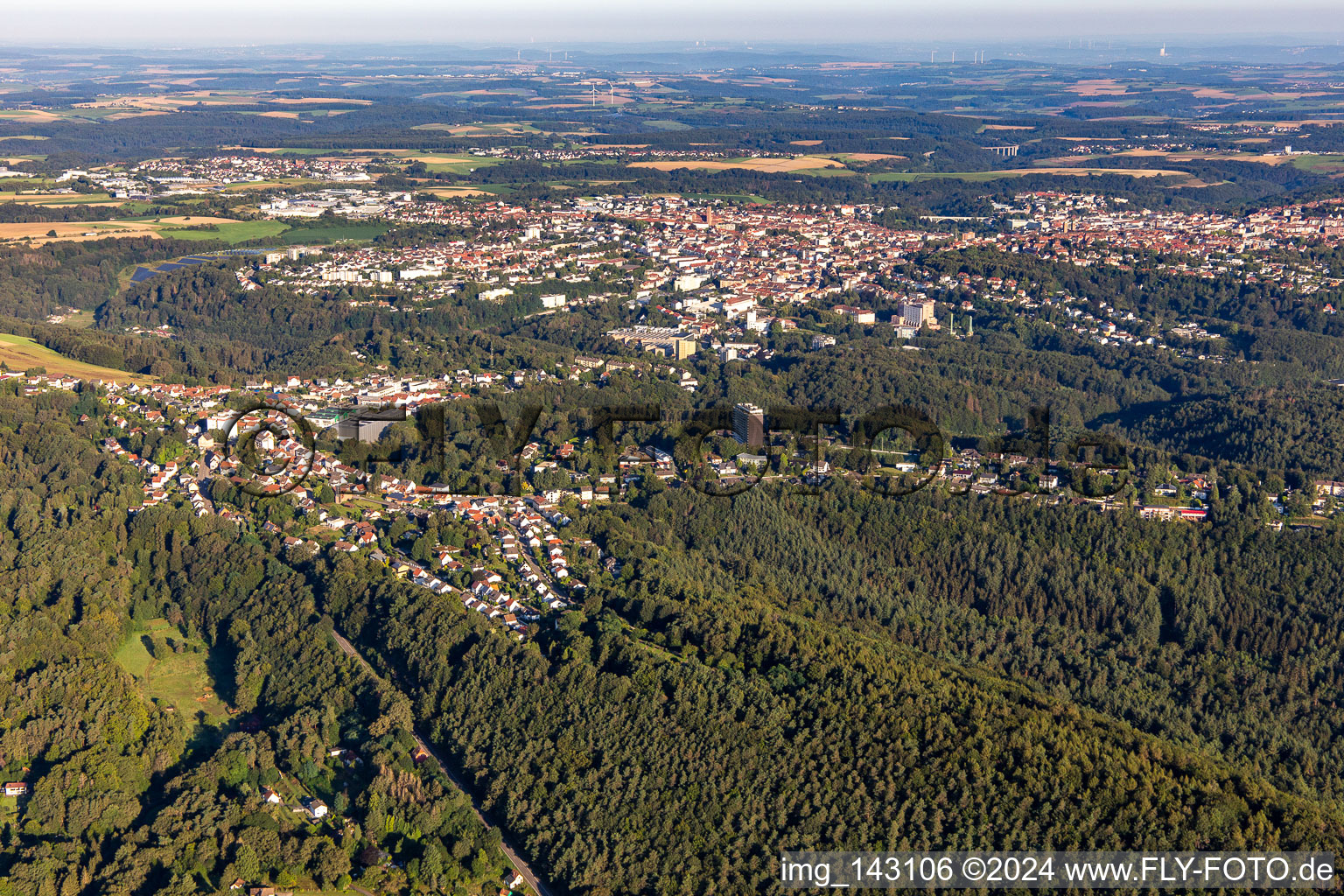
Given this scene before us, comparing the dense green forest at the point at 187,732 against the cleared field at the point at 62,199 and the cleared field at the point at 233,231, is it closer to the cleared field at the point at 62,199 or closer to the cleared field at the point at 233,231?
the cleared field at the point at 233,231

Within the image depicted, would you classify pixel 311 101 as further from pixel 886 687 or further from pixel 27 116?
pixel 886 687

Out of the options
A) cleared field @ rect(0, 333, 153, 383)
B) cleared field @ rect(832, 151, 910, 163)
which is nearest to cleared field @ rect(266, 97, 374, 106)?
cleared field @ rect(832, 151, 910, 163)

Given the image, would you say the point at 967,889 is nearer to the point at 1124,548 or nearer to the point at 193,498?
the point at 1124,548

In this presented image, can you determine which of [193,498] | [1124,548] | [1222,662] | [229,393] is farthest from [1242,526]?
[229,393]

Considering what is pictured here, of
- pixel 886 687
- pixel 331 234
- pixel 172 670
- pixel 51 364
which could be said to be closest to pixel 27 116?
pixel 331 234

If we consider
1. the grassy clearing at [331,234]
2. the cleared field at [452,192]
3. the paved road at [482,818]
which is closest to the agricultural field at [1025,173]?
the cleared field at [452,192]

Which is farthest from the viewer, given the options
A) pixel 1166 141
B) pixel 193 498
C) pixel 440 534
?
pixel 1166 141

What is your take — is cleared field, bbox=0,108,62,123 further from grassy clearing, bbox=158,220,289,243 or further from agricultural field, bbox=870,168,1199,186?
agricultural field, bbox=870,168,1199,186
